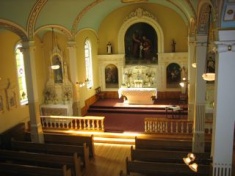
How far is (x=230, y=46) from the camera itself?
5.98 meters

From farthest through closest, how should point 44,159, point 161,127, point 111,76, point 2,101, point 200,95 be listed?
point 111,76
point 2,101
point 161,127
point 200,95
point 44,159

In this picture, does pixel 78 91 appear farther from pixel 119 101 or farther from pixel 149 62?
pixel 149 62

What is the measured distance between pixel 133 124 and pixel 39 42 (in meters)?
7.43

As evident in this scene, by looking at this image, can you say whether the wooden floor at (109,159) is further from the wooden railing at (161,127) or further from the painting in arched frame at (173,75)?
the painting in arched frame at (173,75)

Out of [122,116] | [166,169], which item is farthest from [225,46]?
[122,116]

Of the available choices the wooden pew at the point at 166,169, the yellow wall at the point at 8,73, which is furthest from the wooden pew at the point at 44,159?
the yellow wall at the point at 8,73

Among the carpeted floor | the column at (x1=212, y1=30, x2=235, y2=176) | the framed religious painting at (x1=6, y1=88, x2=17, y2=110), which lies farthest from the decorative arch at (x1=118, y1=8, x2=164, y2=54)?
the column at (x1=212, y1=30, x2=235, y2=176)

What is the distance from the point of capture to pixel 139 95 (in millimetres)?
17859

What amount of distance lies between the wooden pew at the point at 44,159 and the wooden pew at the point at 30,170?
2.43ft

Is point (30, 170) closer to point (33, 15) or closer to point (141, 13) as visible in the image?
point (33, 15)

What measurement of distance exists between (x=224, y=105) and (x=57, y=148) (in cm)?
644

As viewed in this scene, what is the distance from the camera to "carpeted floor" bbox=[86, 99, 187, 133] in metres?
14.2

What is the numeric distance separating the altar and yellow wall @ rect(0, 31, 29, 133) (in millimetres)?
6835

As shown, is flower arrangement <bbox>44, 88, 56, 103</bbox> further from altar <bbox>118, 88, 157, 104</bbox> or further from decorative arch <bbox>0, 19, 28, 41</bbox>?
decorative arch <bbox>0, 19, 28, 41</bbox>
